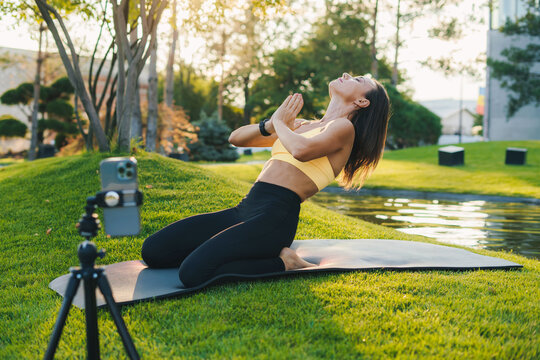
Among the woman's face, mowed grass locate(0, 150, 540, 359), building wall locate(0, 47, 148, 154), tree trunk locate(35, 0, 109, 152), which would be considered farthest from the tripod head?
building wall locate(0, 47, 148, 154)

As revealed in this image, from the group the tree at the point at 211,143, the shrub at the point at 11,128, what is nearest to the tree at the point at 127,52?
the tree at the point at 211,143

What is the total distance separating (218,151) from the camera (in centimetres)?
2308

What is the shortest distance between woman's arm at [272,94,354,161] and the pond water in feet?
11.4

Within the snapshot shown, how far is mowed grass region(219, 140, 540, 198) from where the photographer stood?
37.9 ft

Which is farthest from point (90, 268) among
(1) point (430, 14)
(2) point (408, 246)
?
(1) point (430, 14)

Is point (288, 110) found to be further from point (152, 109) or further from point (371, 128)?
point (152, 109)

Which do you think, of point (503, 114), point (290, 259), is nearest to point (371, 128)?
point (290, 259)

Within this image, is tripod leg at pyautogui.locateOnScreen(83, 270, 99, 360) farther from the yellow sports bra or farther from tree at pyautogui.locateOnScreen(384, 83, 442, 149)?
tree at pyautogui.locateOnScreen(384, 83, 442, 149)

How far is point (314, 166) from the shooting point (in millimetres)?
3125

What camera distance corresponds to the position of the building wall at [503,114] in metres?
36.1

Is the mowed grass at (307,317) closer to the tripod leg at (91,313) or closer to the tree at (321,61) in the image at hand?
the tripod leg at (91,313)

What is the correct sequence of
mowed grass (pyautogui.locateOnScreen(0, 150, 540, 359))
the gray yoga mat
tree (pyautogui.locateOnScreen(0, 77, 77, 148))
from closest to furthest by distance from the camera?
mowed grass (pyautogui.locateOnScreen(0, 150, 540, 359))
the gray yoga mat
tree (pyautogui.locateOnScreen(0, 77, 77, 148))

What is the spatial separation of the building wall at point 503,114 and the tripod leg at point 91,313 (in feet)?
127

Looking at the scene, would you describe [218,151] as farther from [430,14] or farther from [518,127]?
[518,127]
